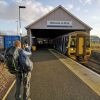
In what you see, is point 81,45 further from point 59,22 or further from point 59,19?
point 59,19

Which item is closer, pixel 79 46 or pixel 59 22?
pixel 79 46

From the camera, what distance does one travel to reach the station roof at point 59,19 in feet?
149

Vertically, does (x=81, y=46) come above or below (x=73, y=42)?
below

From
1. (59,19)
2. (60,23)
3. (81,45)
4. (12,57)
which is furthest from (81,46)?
(12,57)

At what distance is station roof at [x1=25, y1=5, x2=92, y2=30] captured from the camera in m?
45.4

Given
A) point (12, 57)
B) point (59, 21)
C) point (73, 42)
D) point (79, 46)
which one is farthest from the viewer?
point (59, 21)

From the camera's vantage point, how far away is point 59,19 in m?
46.2

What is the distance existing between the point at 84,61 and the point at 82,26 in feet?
53.0

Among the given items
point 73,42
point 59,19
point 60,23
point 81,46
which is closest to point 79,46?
point 81,46

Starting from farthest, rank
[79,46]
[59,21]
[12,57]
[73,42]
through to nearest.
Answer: [59,21]
[73,42]
[79,46]
[12,57]

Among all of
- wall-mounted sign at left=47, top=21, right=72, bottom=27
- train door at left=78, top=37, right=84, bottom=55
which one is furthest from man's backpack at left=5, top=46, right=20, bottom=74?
wall-mounted sign at left=47, top=21, right=72, bottom=27

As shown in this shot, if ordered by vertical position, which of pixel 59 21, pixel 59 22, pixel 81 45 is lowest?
pixel 81 45

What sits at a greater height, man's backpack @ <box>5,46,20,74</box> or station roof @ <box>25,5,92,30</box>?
station roof @ <box>25,5,92,30</box>

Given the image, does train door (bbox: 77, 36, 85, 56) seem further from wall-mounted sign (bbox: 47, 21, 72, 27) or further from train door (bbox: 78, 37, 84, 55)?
wall-mounted sign (bbox: 47, 21, 72, 27)
